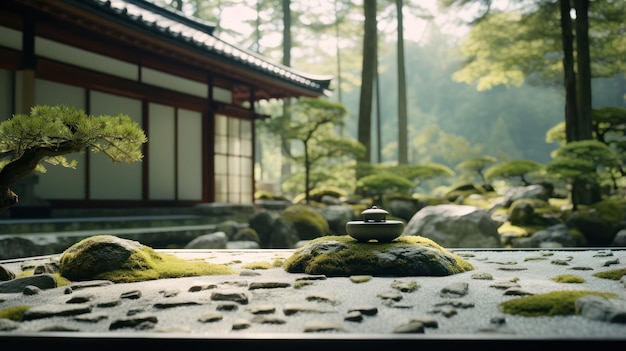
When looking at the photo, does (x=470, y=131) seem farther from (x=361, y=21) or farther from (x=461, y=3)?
(x=461, y=3)

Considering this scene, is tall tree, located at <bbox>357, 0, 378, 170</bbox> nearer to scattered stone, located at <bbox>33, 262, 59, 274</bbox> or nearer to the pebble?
the pebble

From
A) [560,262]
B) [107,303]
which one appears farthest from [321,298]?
[560,262]

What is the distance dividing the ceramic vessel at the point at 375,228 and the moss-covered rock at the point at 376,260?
A: 9cm

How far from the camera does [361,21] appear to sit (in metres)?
28.6

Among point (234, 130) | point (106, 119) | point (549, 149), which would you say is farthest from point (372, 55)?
point (549, 149)

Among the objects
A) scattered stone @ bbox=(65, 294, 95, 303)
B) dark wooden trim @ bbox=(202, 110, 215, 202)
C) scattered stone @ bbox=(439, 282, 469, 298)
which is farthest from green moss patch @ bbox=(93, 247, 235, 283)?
dark wooden trim @ bbox=(202, 110, 215, 202)

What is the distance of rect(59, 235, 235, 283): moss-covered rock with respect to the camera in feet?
17.6

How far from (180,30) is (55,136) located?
598 cm

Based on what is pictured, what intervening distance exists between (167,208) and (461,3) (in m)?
13.0

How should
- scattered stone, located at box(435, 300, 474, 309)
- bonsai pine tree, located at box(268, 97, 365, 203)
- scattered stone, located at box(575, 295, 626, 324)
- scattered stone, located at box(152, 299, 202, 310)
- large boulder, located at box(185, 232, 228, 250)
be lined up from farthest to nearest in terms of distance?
bonsai pine tree, located at box(268, 97, 365, 203), large boulder, located at box(185, 232, 228, 250), scattered stone, located at box(152, 299, 202, 310), scattered stone, located at box(435, 300, 474, 309), scattered stone, located at box(575, 295, 626, 324)

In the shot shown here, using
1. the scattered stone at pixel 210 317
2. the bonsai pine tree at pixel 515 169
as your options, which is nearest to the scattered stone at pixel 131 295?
the scattered stone at pixel 210 317

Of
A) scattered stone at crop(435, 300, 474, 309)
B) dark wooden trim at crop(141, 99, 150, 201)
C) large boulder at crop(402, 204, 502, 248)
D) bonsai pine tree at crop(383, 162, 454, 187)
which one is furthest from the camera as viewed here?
bonsai pine tree at crop(383, 162, 454, 187)

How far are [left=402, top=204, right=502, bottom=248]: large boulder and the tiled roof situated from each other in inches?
205

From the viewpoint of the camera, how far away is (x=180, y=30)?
10281mm
